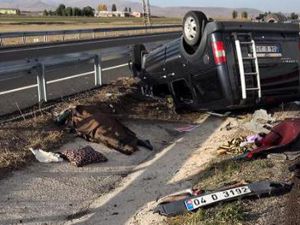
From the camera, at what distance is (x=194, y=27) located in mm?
9758

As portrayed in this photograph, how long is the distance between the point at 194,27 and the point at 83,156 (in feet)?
10.4

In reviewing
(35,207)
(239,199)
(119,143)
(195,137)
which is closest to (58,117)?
(119,143)

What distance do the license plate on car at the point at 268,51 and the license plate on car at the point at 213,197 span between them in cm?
402

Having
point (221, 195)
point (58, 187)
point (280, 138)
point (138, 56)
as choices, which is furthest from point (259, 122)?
point (221, 195)

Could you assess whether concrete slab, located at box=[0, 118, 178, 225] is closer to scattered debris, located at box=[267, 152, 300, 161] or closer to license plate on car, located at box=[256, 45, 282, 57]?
scattered debris, located at box=[267, 152, 300, 161]

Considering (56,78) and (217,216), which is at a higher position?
(56,78)

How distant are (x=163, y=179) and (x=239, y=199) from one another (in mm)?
2094

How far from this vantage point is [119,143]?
8.64 meters

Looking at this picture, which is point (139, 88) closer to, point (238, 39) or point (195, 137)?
point (195, 137)

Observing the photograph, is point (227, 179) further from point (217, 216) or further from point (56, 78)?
point (56, 78)

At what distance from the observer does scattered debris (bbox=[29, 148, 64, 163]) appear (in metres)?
7.68

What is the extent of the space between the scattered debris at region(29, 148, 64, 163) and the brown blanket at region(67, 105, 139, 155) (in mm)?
990

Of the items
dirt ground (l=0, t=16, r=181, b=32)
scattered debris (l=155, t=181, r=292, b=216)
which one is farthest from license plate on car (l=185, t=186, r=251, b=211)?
dirt ground (l=0, t=16, r=181, b=32)

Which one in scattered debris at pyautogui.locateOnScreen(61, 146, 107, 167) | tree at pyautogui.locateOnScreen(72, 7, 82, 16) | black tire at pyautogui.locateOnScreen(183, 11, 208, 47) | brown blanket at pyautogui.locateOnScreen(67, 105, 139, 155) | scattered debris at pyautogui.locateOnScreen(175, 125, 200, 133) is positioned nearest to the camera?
scattered debris at pyautogui.locateOnScreen(61, 146, 107, 167)
